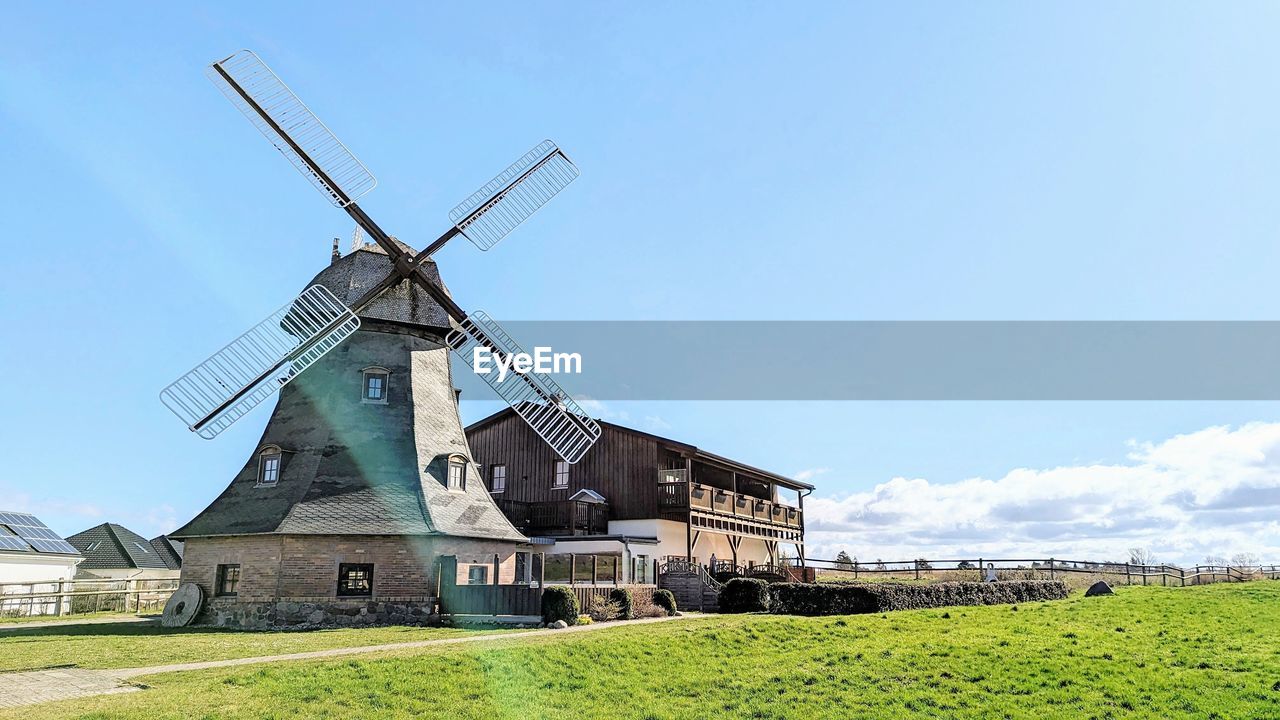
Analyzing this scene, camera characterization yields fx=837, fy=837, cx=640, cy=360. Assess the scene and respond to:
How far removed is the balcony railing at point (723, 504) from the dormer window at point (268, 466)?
14.3 m

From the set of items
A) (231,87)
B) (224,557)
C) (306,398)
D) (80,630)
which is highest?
(231,87)

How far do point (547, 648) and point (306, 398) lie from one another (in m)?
12.8

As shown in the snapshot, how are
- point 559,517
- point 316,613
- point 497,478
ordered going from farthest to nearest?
point 497,478, point 559,517, point 316,613

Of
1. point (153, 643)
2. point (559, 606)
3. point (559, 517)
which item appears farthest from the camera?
point (559, 517)

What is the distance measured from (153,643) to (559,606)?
831 cm

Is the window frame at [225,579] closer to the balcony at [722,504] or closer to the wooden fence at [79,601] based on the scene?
the wooden fence at [79,601]

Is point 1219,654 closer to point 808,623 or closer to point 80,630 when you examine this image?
point 808,623

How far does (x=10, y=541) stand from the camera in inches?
1160

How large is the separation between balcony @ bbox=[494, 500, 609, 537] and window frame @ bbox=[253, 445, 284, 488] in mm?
10128

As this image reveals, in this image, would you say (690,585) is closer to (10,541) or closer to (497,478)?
(497,478)

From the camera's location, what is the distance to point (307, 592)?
20.5 metres

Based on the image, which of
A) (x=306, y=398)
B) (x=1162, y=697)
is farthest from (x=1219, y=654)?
(x=306, y=398)

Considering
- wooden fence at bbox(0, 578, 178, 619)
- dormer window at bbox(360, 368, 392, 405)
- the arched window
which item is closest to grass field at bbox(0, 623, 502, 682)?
the arched window

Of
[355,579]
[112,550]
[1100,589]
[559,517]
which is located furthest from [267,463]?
[112,550]
